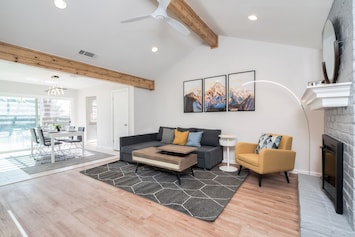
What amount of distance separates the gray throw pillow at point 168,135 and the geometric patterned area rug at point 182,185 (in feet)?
3.74

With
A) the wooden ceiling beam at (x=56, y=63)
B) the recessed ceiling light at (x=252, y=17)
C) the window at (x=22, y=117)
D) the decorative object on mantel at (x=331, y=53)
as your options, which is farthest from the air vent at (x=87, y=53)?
the window at (x=22, y=117)

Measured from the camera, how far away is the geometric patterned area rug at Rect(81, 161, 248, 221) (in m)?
2.31

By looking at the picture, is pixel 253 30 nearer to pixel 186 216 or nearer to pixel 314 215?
pixel 314 215

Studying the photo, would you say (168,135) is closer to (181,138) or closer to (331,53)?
(181,138)

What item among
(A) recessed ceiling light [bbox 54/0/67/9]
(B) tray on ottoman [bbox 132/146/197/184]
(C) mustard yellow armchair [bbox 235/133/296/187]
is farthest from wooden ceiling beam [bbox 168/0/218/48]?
(C) mustard yellow armchair [bbox 235/133/296/187]

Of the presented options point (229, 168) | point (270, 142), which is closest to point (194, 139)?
point (229, 168)

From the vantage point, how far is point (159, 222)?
1993 millimetres

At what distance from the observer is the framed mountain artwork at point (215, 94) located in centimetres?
441

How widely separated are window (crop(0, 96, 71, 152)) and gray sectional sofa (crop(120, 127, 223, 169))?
171 inches

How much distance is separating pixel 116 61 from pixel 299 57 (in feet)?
13.1

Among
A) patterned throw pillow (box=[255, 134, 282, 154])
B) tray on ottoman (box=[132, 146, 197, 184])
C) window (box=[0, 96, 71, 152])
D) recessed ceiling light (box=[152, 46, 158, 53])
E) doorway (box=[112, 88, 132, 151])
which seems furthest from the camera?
window (box=[0, 96, 71, 152])

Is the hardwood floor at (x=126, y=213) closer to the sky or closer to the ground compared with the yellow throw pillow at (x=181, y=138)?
closer to the ground

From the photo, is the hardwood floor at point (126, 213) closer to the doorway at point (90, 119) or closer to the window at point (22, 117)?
the window at point (22, 117)

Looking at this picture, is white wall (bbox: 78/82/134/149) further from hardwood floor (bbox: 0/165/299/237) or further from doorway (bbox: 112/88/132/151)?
hardwood floor (bbox: 0/165/299/237)
